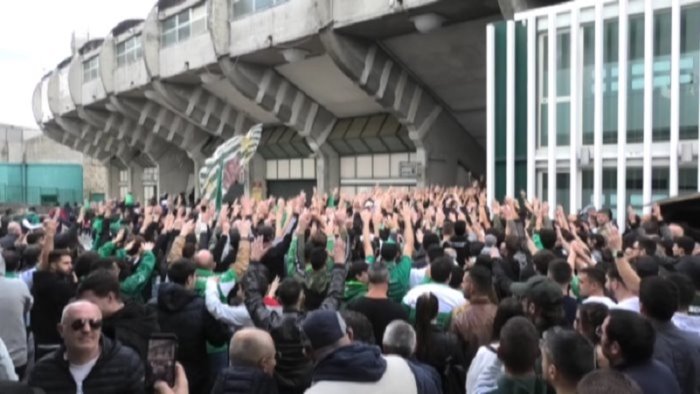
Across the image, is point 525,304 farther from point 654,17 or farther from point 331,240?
point 654,17

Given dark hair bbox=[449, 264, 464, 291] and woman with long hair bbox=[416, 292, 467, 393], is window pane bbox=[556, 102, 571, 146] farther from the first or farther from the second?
woman with long hair bbox=[416, 292, 467, 393]

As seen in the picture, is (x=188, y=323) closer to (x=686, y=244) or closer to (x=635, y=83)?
(x=686, y=244)

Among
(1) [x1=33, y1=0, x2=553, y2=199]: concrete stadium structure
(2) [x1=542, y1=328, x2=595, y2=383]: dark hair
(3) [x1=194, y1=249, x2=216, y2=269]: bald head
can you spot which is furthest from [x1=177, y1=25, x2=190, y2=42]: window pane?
(2) [x1=542, y1=328, x2=595, y2=383]: dark hair

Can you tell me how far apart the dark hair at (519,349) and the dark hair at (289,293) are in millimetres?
1638

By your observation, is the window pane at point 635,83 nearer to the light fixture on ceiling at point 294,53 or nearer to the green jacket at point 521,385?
the light fixture on ceiling at point 294,53

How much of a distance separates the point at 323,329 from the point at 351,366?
0.76ft

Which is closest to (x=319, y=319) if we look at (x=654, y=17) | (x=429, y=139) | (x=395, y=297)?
(x=395, y=297)

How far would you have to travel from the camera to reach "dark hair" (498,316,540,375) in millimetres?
3324

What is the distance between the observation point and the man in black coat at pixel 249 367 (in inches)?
141

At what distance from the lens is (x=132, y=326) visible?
3863 mm

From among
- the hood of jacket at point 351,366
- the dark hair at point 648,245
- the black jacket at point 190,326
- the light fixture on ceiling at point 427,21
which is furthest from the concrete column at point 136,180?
the hood of jacket at point 351,366

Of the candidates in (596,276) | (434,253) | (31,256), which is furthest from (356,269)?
(31,256)

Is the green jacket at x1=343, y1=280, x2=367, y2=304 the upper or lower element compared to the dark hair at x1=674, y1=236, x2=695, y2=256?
lower

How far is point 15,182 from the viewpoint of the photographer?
58.1 metres
